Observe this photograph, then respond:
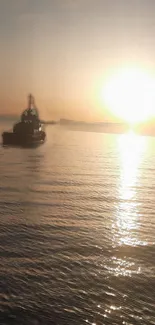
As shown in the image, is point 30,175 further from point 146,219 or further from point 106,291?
point 106,291

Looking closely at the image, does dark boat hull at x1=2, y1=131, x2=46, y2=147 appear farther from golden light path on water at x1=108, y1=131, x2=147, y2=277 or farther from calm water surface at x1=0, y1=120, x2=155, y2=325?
calm water surface at x1=0, y1=120, x2=155, y2=325

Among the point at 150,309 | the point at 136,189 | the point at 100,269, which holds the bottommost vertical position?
the point at 150,309

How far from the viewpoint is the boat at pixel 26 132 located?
151125 millimetres

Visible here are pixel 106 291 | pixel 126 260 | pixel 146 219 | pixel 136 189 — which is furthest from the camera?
pixel 136 189

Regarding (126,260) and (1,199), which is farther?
(1,199)

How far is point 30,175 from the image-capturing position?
Answer: 192 feet

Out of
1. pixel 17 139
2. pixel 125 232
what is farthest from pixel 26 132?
pixel 125 232

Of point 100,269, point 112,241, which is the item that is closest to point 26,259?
point 100,269

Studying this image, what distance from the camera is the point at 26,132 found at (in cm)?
15375

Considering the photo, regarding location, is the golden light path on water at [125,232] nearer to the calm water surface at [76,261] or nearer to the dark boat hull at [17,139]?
the calm water surface at [76,261]

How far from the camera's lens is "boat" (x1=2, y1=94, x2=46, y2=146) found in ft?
496

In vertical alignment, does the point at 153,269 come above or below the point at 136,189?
below

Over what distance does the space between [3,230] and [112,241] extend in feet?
27.7

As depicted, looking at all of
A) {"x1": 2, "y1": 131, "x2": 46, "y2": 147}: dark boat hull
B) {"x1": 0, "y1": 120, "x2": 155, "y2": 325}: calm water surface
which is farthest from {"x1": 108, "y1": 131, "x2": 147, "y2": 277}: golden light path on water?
{"x1": 2, "y1": 131, "x2": 46, "y2": 147}: dark boat hull
